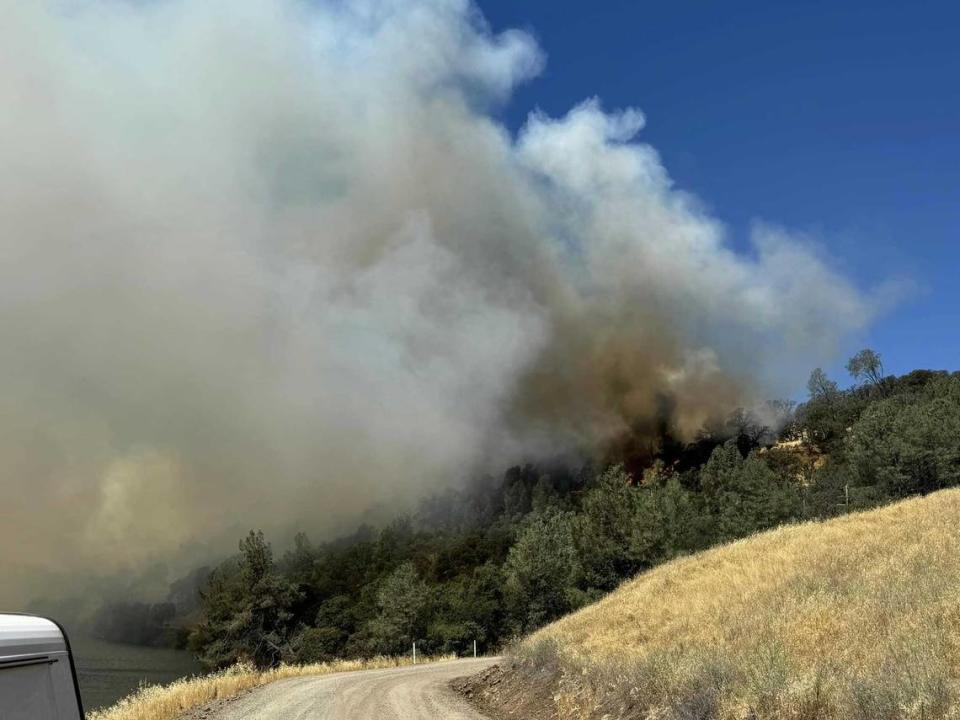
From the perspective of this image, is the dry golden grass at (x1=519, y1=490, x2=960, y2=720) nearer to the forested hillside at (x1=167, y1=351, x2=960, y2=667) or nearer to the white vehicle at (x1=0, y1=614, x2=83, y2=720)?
the white vehicle at (x1=0, y1=614, x2=83, y2=720)

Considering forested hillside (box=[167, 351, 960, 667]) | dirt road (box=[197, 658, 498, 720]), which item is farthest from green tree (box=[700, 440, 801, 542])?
dirt road (box=[197, 658, 498, 720])

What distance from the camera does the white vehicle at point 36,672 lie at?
190 inches

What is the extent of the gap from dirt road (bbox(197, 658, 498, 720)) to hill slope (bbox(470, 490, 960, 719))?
2.40 metres

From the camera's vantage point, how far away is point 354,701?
2080 cm

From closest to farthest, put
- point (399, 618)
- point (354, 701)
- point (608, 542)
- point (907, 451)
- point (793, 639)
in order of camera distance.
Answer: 1. point (793, 639)
2. point (354, 701)
3. point (608, 542)
4. point (399, 618)
5. point (907, 451)

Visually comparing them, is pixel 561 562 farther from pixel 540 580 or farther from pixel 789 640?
pixel 789 640

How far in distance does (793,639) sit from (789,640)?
8 centimetres

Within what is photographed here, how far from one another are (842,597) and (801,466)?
18572 cm

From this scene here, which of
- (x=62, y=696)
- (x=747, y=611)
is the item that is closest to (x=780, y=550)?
(x=747, y=611)

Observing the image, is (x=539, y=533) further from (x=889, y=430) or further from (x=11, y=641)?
(x=11, y=641)

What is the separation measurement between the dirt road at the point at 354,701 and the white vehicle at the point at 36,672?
12.8m

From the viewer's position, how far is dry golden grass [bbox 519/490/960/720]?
30.3 feet

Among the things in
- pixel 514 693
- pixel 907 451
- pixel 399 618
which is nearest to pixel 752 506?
pixel 907 451

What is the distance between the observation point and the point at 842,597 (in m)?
16.8
